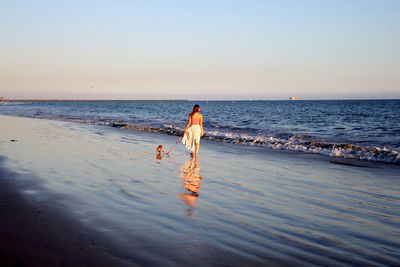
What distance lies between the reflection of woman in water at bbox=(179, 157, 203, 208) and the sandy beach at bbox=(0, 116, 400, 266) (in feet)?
0.07

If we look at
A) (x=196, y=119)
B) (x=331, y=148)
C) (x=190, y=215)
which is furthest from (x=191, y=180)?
(x=331, y=148)

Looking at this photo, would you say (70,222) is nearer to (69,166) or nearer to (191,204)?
(191,204)

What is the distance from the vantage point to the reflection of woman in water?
6.27 meters

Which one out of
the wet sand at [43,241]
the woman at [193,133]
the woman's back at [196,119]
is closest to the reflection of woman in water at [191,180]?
the woman at [193,133]

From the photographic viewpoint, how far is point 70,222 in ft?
15.3

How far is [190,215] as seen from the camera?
522cm

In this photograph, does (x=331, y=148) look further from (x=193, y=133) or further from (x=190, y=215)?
(x=190, y=215)

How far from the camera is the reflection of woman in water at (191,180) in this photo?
6273mm

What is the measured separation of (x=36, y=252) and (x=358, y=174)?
864cm

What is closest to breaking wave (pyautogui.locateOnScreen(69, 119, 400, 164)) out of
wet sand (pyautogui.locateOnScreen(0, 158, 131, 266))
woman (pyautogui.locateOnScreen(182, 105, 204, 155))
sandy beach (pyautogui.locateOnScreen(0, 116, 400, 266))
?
sandy beach (pyautogui.locateOnScreen(0, 116, 400, 266))

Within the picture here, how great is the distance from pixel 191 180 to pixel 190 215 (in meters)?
2.86

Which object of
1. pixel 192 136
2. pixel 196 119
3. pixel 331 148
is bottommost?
pixel 331 148

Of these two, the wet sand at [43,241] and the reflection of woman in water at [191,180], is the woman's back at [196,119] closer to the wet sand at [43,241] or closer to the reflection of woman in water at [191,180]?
the reflection of woman in water at [191,180]

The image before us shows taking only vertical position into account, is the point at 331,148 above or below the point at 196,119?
below
